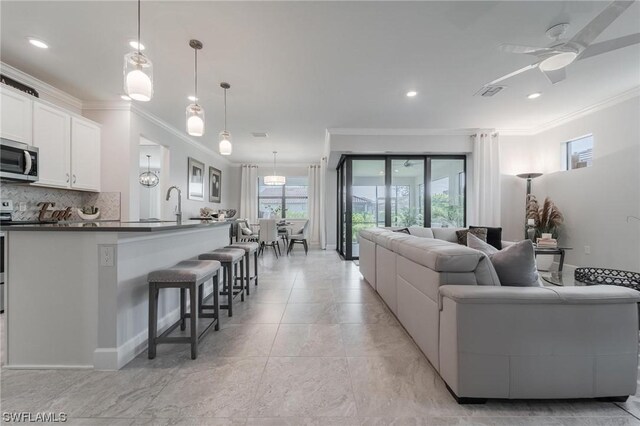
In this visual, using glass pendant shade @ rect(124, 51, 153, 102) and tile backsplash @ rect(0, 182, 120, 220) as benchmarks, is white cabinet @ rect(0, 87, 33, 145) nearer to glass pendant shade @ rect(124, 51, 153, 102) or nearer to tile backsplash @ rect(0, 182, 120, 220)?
tile backsplash @ rect(0, 182, 120, 220)

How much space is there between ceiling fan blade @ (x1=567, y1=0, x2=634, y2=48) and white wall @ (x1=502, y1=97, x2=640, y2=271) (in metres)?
2.83

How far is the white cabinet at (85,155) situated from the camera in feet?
11.6

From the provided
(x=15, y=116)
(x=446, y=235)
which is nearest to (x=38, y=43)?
(x=15, y=116)

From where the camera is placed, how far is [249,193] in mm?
8539

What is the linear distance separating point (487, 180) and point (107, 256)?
19.9 ft

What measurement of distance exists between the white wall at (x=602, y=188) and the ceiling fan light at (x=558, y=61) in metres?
2.59

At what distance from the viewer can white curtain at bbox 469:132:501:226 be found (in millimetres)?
5352

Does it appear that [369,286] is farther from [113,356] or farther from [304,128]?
[304,128]

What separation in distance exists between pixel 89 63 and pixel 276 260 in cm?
433

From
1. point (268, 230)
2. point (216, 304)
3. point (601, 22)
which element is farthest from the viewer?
point (268, 230)

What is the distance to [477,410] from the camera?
141 centimetres

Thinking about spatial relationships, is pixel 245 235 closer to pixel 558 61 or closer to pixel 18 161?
pixel 18 161

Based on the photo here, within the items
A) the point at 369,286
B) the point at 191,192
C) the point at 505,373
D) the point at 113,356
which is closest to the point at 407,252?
the point at 505,373

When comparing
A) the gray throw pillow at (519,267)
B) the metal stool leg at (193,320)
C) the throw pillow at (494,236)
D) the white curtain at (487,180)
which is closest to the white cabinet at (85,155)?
the metal stool leg at (193,320)
